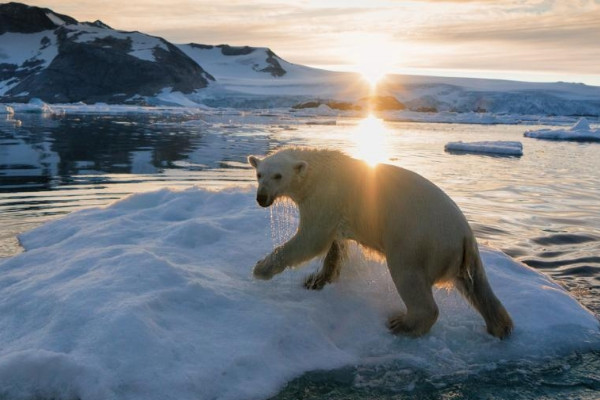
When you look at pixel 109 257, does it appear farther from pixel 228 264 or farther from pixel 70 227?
pixel 70 227

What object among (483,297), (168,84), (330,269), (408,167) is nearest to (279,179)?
(330,269)

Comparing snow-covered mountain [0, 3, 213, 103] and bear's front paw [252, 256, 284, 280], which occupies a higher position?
snow-covered mountain [0, 3, 213, 103]

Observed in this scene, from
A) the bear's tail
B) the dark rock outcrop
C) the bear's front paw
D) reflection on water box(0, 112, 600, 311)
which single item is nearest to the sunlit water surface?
reflection on water box(0, 112, 600, 311)

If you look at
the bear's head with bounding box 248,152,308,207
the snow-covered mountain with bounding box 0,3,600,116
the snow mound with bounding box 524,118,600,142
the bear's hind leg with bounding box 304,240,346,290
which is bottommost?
the bear's hind leg with bounding box 304,240,346,290

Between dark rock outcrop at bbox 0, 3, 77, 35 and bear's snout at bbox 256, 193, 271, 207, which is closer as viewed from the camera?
bear's snout at bbox 256, 193, 271, 207

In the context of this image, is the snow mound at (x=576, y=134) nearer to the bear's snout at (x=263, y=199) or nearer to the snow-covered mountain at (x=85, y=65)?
the bear's snout at (x=263, y=199)

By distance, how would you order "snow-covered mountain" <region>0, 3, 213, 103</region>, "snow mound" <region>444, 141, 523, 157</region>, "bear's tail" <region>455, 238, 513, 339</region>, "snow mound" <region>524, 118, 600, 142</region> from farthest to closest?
"snow-covered mountain" <region>0, 3, 213, 103</region>
"snow mound" <region>524, 118, 600, 142</region>
"snow mound" <region>444, 141, 523, 157</region>
"bear's tail" <region>455, 238, 513, 339</region>

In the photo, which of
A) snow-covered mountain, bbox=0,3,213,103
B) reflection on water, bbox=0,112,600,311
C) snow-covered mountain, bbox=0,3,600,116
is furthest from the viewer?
snow-covered mountain, bbox=0,3,213,103

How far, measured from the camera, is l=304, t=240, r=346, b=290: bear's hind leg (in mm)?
4923

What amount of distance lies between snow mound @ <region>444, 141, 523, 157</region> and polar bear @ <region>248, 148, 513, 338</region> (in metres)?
16.6

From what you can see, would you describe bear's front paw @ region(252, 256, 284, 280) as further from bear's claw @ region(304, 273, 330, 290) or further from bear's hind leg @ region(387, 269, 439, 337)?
bear's hind leg @ region(387, 269, 439, 337)

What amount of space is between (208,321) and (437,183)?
904cm

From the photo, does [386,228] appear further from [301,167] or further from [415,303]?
[301,167]

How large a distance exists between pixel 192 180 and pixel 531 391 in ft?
30.1
